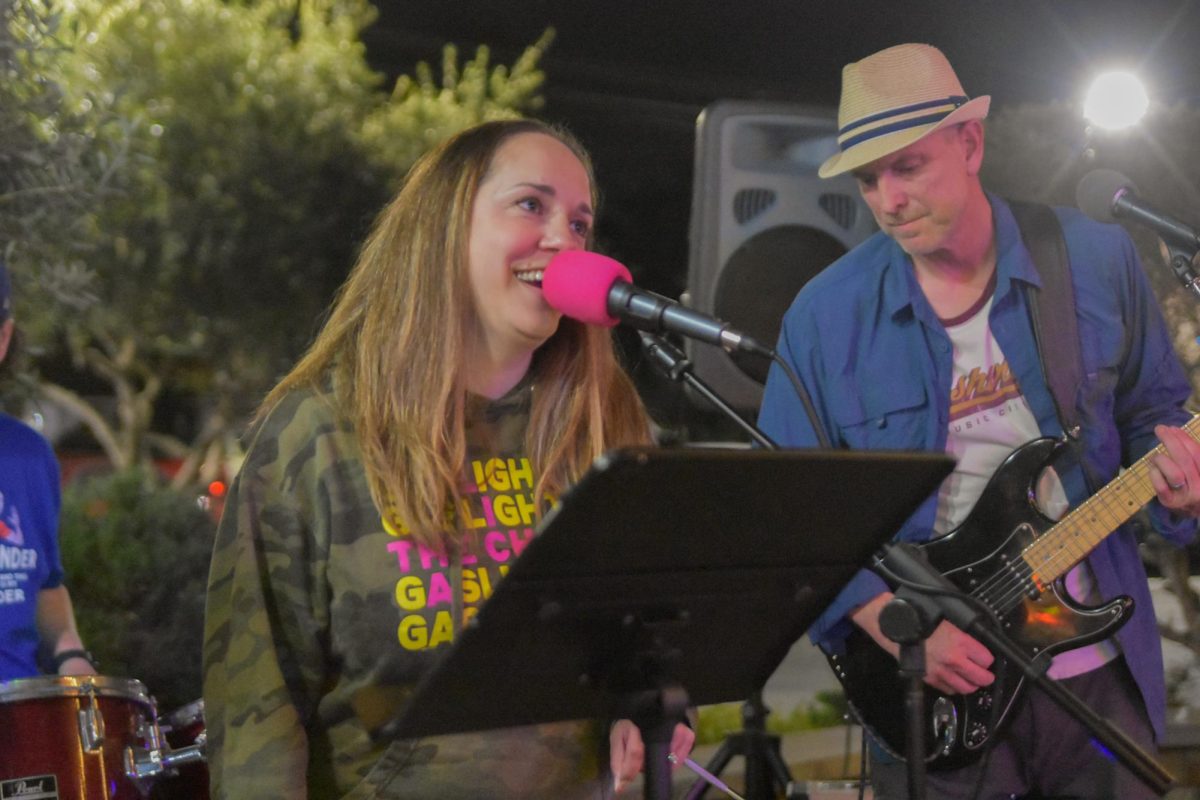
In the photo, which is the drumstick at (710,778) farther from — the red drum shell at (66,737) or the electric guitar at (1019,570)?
the red drum shell at (66,737)

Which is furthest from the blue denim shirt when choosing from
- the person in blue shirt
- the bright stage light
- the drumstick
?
the person in blue shirt

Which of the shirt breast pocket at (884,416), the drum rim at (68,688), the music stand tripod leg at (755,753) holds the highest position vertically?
the shirt breast pocket at (884,416)

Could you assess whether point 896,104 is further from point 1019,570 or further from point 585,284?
point 585,284

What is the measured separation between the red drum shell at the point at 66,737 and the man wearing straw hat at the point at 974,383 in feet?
5.34

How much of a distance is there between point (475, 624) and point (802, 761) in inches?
189

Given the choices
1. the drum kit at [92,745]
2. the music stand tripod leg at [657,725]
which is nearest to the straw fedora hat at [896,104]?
the music stand tripod leg at [657,725]

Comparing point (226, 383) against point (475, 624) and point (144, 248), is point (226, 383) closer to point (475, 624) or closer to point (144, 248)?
point (144, 248)

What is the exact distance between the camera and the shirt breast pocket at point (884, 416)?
10.1ft

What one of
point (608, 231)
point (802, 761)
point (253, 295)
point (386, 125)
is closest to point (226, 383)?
point (253, 295)

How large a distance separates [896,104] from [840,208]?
78 centimetres

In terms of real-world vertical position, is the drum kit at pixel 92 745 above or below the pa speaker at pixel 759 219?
below

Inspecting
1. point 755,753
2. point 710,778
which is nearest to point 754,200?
point 755,753

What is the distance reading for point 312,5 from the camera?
15859 millimetres

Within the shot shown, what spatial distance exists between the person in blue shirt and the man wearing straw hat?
193cm
